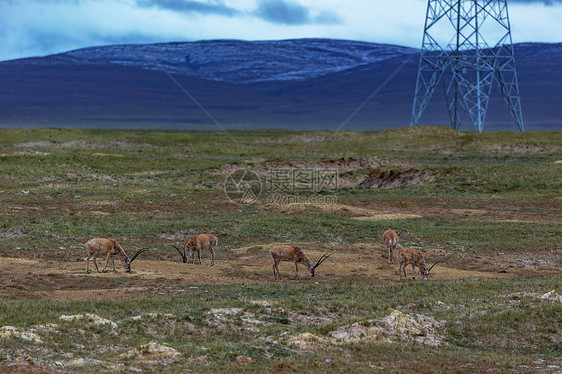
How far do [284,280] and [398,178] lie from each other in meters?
33.1

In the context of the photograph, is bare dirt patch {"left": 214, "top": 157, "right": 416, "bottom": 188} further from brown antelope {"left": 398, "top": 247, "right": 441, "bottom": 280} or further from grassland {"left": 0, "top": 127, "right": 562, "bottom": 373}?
brown antelope {"left": 398, "top": 247, "right": 441, "bottom": 280}

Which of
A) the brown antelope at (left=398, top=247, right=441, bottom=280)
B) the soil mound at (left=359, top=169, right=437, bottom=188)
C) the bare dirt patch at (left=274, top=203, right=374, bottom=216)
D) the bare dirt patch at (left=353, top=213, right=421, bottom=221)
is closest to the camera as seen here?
the brown antelope at (left=398, top=247, right=441, bottom=280)

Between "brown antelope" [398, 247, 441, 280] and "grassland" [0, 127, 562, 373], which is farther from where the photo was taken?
"brown antelope" [398, 247, 441, 280]

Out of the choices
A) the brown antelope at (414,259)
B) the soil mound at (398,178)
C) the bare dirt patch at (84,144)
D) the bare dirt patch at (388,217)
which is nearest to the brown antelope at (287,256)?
the brown antelope at (414,259)

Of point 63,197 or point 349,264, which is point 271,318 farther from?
point 63,197

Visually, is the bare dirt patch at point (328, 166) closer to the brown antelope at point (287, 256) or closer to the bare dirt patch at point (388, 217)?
the bare dirt patch at point (388, 217)

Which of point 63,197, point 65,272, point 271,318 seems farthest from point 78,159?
point 271,318

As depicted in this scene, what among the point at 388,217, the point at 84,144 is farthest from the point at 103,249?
the point at 84,144

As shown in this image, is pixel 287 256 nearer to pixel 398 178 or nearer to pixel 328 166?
pixel 398 178

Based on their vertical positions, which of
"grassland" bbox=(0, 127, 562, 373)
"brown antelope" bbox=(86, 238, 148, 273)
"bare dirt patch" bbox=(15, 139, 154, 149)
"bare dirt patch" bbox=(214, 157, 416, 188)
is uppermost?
"bare dirt patch" bbox=(15, 139, 154, 149)

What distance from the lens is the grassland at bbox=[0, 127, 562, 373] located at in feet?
47.3

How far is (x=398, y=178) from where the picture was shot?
53.7 metres

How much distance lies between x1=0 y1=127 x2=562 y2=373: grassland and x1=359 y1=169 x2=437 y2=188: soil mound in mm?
390

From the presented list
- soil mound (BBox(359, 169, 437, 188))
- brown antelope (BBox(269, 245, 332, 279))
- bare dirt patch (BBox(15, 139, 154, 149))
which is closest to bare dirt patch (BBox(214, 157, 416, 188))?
soil mound (BBox(359, 169, 437, 188))
